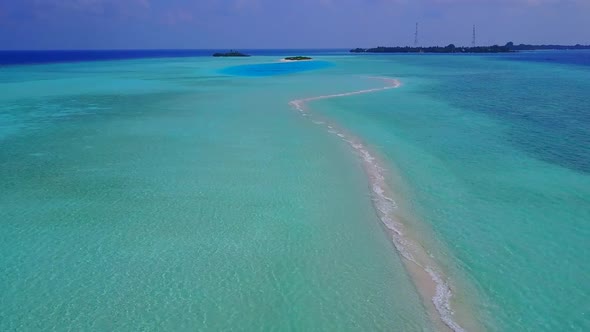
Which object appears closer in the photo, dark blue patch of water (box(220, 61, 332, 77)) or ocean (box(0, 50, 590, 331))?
ocean (box(0, 50, 590, 331))

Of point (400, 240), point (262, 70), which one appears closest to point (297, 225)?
point (400, 240)

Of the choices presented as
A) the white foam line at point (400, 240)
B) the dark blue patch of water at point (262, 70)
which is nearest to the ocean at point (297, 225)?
the white foam line at point (400, 240)

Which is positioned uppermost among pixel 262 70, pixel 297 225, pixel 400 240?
pixel 262 70

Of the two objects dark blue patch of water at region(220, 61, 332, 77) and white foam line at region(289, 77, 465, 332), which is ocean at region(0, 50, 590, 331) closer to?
white foam line at region(289, 77, 465, 332)

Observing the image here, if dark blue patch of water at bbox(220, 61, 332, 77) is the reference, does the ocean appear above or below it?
below

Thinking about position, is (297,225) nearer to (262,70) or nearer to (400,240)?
(400,240)

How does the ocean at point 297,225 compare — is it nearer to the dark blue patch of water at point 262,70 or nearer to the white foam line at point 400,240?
the white foam line at point 400,240

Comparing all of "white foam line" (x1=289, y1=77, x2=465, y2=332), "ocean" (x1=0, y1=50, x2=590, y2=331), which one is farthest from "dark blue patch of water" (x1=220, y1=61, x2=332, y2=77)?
"white foam line" (x1=289, y1=77, x2=465, y2=332)

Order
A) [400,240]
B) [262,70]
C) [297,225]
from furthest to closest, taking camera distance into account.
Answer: [262,70] < [297,225] < [400,240]

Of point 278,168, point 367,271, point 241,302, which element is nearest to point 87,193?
point 278,168
